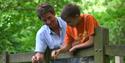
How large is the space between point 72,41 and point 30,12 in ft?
20.2

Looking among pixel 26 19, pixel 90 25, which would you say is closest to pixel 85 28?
pixel 90 25

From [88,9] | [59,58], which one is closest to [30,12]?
[88,9]

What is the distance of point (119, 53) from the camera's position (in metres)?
3.43

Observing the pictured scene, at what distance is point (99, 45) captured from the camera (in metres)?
3.65

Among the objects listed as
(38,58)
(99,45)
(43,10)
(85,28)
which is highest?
(43,10)

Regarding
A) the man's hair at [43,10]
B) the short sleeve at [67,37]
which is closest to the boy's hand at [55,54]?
the short sleeve at [67,37]

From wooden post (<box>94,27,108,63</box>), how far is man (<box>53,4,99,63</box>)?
0.15ft

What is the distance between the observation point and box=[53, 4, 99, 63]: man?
3.57 m

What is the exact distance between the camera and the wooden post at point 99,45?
360cm

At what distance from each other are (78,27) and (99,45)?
25cm

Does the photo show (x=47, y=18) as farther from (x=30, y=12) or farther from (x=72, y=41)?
(x=30, y=12)

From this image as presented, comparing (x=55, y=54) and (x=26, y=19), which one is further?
(x=26, y=19)

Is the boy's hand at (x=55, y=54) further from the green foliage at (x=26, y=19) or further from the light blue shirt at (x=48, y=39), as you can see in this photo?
the green foliage at (x=26, y=19)

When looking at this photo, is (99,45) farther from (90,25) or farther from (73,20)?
(73,20)
